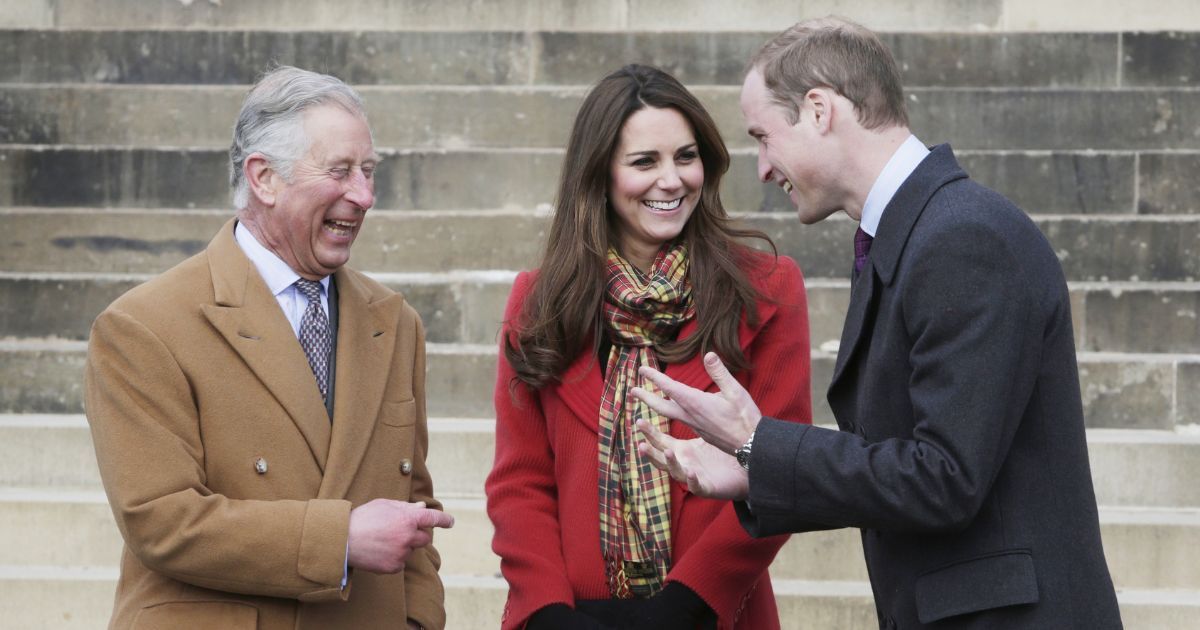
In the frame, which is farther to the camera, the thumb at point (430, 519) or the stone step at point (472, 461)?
the stone step at point (472, 461)

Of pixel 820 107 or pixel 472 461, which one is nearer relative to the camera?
pixel 820 107

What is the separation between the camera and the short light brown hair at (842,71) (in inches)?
97.3

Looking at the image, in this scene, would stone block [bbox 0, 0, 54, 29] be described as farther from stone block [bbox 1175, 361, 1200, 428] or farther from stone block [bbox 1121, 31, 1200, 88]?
stone block [bbox 1175, 361, 1200, 428]

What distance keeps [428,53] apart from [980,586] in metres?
5.63

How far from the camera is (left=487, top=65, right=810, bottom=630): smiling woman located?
3096 mm

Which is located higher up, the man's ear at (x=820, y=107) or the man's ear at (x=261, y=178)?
the man's ear at (x=820, y=107)

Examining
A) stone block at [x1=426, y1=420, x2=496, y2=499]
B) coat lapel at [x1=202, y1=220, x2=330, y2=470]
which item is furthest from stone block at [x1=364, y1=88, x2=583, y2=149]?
coat lapel at [x1=202, y1=220, x2=330, y2=470]

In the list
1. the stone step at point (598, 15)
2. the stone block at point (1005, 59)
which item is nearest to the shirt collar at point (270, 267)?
the stone block at point (1005, 59)

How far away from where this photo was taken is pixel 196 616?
2.64 meters

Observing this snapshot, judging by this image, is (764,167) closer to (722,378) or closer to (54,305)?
(722,378)

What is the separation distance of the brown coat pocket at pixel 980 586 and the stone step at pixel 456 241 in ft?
12.7

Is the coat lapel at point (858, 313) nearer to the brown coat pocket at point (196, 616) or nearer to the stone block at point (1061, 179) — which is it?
the brown coat pocket at point (196, 616)

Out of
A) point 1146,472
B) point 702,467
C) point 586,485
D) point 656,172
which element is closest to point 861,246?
point 702,467

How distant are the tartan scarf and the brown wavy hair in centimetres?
4
